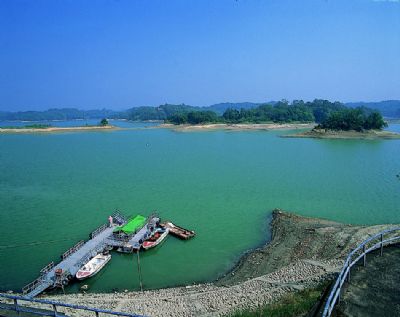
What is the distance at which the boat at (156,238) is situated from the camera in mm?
23188

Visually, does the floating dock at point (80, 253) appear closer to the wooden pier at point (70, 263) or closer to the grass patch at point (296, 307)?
the wooden pier at point (70, 263)

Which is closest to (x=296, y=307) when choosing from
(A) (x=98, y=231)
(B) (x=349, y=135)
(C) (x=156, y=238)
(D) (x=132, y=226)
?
(C) (x=156, y=238)

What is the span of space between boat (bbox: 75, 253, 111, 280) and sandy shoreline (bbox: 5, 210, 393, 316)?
6.94 feet

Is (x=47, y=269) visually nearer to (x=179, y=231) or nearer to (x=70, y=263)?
(x=70, y=263)

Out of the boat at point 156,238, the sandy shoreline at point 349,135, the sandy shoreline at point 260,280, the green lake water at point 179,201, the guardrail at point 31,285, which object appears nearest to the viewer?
the sandy shoreline at point 260,280

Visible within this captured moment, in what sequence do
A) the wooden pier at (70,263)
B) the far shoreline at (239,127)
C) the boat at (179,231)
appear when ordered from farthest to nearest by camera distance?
the far shoreline at (239,127), the boat at (179,231), the wooden pier at (70,263)

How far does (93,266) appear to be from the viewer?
20.0 m

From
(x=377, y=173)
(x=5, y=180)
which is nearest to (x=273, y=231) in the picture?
(x=377, y=173)

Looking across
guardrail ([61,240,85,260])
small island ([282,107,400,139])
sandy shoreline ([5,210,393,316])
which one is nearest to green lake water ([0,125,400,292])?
guardrail ([61,240,85,260])

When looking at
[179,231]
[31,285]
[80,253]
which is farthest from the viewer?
[179,231]

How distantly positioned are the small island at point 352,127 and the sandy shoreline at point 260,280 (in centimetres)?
7919

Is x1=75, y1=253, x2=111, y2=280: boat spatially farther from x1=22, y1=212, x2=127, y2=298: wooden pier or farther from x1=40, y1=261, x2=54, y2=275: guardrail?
x1=40, y1=261, x2=54, y2=275: guardrail

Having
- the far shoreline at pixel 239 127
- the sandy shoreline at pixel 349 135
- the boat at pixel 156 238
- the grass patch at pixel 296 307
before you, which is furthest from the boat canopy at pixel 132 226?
the far shoreline at pixel 239 127

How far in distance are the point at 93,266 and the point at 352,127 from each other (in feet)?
319
